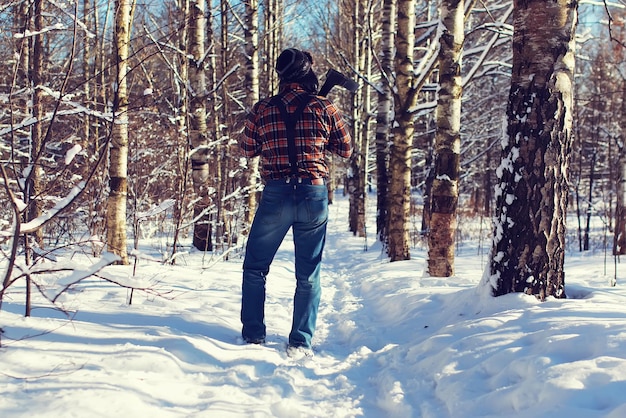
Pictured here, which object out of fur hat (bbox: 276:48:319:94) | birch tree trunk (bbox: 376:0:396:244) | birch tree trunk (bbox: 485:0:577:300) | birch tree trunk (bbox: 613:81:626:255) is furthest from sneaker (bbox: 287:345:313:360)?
birch tree trunk (bbox: 613:81:626:255)

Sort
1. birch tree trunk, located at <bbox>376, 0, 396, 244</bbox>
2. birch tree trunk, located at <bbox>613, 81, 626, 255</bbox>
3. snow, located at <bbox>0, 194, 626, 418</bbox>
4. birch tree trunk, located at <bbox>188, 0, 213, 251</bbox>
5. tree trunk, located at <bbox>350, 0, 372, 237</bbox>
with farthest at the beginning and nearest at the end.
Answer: tree trunk, located at <bbox>350, 0, 372, 237</bbox>, birch tree trunk, located at <bbox>613, 81, 626, 255</bbox>, birch tree trunk, located at <bbox>376, 0, 396, 244</bbox>, birch tree trunk, located at <bbox>188, 0, 213, 251</bbox>, snow, located at <bbox>0, 194, 626, 418</bbox>

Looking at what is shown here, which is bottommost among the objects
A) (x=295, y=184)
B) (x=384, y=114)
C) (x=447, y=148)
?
(x=295, y=184)

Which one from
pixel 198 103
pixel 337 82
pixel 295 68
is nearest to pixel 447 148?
pixel 337 82

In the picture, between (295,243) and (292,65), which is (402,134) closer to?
(292,65)

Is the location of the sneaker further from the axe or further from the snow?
the axe

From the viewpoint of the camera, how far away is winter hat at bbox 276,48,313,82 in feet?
10.3

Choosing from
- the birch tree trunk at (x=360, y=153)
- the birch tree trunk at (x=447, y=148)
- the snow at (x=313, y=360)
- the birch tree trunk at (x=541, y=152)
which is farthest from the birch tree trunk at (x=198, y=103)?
the birch tree trunk at (x=360, y=153)

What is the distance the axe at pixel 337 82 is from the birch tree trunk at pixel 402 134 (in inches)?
167

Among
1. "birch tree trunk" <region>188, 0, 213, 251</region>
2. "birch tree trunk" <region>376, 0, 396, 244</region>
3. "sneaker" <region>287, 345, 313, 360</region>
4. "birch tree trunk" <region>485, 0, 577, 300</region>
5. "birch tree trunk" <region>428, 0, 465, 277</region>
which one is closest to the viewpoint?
"sneaker" <region>287, 345, 313, 360</region>

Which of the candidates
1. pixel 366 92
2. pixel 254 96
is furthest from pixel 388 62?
pixel 366 92

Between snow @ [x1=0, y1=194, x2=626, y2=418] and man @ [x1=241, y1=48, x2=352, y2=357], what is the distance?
28cm

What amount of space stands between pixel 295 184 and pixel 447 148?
122 inches

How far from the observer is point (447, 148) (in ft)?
18.4

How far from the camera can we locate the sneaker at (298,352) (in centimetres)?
307
